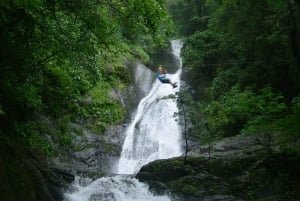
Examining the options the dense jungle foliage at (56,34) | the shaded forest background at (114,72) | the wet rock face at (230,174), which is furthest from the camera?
the wet rock face at (230,174)

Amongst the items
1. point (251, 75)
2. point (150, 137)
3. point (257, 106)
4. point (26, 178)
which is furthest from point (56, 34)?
point (150, 137)

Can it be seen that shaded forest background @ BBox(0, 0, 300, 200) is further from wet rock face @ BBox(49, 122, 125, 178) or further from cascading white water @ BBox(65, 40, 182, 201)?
cascading white water @ BBox(65, 40, 182, 201)

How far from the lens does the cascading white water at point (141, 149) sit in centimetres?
1155

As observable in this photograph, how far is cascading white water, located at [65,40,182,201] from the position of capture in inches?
455

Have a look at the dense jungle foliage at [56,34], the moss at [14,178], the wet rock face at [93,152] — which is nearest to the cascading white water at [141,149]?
the wet rock face at [93,152]

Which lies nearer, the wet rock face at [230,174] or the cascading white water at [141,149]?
the wet rock face at [230,174]

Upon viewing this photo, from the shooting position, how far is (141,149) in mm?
18312

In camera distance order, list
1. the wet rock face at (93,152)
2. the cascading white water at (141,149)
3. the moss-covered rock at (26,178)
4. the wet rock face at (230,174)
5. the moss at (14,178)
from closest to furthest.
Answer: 1. the moss at (14,178)
2. the moss-covered rock at (26,178)
3. the wet rock face at (230,174)
4. the cascading white water at (141,149)
5. the wet rock face at (93,152)

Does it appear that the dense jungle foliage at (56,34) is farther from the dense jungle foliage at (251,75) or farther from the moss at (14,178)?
the dense jungle foliage at (251,75)

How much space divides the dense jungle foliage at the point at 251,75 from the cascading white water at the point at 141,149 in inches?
71.4

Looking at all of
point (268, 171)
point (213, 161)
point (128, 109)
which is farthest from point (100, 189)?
point (128, 109)

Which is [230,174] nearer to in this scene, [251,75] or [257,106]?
[257,106]

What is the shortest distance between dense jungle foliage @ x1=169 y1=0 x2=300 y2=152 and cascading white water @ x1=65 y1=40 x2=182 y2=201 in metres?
1.81

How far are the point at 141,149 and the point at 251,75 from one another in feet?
20.6
